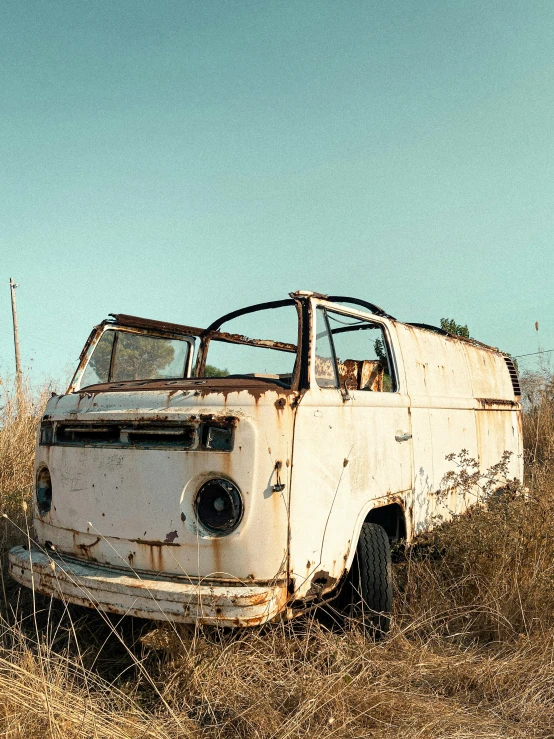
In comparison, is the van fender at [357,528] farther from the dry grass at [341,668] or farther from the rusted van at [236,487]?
the dry grass at [341,668]

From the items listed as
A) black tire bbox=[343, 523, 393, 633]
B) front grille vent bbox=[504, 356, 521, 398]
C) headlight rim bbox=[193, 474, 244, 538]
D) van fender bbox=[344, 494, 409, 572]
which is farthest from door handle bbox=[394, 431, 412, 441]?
front grille vent bbox=[504, 356, 521, 398]

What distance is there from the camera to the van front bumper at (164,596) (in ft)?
8.56

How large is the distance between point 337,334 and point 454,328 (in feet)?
36.9

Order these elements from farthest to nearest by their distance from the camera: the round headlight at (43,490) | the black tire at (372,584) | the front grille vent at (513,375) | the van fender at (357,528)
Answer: the front grille vent at (513,375) → the round headlight at (43,490) → the black tire at (372,584) → the van fender at (357,528)

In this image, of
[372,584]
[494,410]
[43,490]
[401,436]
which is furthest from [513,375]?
[43,490]

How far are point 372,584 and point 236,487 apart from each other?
45.4 inches

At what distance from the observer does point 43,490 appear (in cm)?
360

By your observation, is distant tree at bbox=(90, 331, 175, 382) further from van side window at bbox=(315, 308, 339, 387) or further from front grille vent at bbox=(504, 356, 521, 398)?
front grille vent at bbox=(504, 356, 521, 398)

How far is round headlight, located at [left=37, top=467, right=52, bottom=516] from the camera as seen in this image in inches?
139

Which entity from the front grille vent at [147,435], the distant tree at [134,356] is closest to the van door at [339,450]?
the front grille vent at [147,435]

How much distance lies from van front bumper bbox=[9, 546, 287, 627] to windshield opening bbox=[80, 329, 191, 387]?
1.33 m

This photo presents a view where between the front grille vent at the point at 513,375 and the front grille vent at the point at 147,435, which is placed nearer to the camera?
the front grille vent at the point at 147,435

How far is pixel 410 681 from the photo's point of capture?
2.93 meters

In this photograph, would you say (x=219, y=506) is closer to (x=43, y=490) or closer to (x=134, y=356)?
(x=43, y=490)
